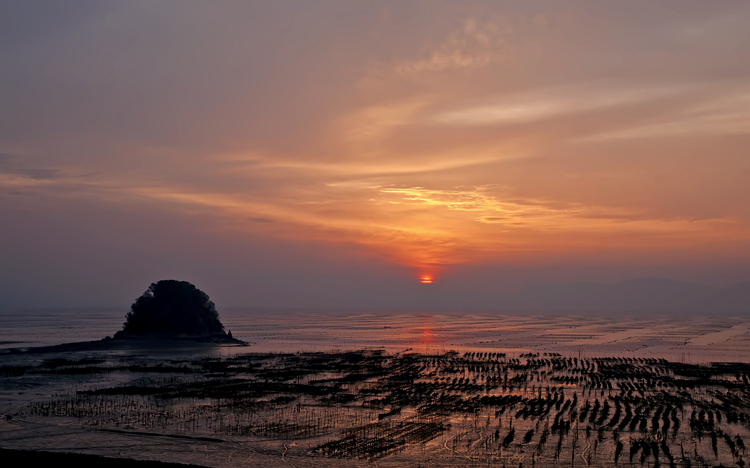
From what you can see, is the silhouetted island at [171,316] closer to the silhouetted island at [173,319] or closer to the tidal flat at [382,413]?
the silhouetted island at [173,319]

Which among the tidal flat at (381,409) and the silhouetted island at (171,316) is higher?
the silhouetted island at (171,316)

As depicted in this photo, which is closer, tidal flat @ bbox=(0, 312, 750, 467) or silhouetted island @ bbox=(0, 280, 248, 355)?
tidal flat @ bbox=(0, 312, 750, 467)

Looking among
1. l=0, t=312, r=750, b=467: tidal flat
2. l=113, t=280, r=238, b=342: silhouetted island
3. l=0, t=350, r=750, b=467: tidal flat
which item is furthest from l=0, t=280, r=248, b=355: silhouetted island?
l=0, t=350, r=750, b=467: tidal flat

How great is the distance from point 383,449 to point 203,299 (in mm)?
105198

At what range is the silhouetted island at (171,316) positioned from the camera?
4966 inches

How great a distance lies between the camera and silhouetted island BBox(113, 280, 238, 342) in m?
126

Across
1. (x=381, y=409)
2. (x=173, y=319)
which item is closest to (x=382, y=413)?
(x=381, y=409)

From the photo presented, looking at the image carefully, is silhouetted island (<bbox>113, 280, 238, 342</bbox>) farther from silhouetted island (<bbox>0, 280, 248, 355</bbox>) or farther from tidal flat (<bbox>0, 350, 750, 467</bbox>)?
tidal flat (<bbox>0, 350, 750, 467</bbox>)

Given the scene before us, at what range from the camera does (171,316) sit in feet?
420

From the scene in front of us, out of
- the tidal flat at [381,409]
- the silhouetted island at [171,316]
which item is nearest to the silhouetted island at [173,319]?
the silhouetted island at [171,316]

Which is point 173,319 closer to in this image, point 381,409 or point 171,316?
point 171,316

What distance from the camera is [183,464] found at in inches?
1250

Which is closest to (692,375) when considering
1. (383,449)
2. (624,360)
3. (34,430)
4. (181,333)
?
(624,360)

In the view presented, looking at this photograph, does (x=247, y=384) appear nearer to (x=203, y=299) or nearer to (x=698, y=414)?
(x=698, y=414)
